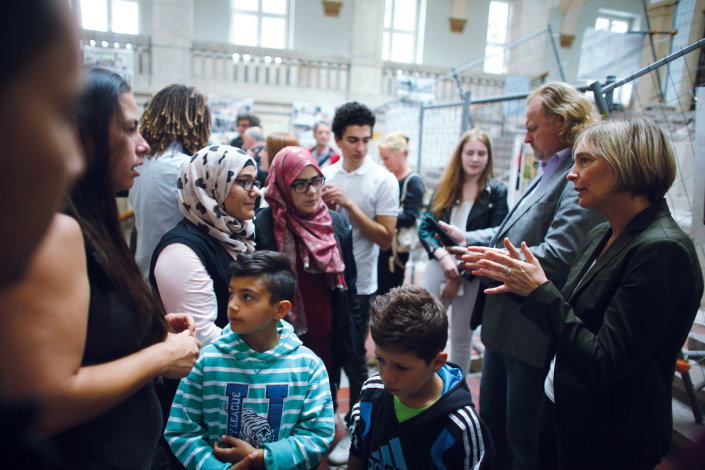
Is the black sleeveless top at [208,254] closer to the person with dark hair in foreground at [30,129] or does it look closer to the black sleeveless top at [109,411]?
the black sleeveless top at [109,411]

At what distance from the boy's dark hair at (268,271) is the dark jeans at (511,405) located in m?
1.04

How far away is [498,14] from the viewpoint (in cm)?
1348

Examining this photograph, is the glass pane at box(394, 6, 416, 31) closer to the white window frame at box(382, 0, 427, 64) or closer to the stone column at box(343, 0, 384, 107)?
the white window frame at box(382, 0, 427, 64)

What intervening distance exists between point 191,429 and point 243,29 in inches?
510

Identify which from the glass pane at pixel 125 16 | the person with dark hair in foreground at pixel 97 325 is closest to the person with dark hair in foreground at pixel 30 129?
the person with dark hair in foreground at pixel 97 325

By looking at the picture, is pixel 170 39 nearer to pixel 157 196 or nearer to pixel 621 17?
pixel 621 17

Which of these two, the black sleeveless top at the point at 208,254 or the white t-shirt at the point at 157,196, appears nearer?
the black sleeveless top at the point at 208,254

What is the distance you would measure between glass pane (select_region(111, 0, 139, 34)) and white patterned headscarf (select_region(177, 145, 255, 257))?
11262 mm

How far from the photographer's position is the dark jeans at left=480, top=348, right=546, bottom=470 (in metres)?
1.84

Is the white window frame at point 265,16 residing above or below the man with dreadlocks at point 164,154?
above

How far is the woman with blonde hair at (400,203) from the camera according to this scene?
3.33 m

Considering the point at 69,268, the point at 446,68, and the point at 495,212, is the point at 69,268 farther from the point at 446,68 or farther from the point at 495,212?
the point at 446,68

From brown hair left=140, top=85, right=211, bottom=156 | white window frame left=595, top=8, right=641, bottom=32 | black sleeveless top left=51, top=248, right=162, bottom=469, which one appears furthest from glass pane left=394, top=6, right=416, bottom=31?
black sleeveless top left=51, top=248, right=162, bottom=469

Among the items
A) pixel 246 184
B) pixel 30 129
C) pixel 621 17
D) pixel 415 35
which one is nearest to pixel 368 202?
pixel 246 184
